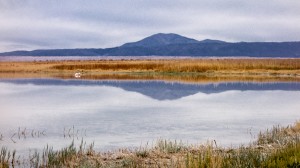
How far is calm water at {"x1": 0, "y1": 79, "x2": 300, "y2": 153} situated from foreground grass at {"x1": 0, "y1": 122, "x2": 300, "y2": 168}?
1138 millimetres

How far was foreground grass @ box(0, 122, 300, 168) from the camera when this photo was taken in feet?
25.4

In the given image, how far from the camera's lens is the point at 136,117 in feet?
51.8

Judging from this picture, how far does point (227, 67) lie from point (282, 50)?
15249 centimetres

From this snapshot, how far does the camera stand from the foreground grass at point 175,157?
305 inches

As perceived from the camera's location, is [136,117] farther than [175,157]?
Yes

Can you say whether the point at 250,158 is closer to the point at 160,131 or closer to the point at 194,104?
the point at 160,131

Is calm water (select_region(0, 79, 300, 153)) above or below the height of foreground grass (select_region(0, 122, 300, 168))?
below

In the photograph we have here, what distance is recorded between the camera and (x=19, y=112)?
16.8m

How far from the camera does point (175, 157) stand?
30.5ft

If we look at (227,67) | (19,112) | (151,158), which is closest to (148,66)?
(227,67)

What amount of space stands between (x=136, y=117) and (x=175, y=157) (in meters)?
6.57

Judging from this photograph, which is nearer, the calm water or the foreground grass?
the foreground grass

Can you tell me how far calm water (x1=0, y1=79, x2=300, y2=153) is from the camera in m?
11.9

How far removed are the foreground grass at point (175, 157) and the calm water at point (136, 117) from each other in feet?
3.74
